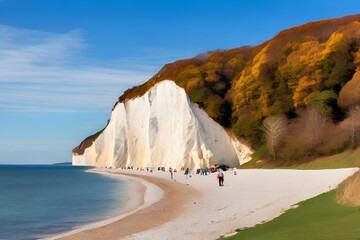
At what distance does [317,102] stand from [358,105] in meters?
5.85

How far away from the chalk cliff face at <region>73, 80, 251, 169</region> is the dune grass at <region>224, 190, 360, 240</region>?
170 ft

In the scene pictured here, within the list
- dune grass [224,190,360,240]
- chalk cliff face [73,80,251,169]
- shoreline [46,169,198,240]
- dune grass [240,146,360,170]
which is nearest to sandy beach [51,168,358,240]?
shoreline [46,169,198,240]

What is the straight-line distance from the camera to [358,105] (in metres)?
52.8

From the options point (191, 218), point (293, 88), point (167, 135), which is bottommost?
point (191, 218)

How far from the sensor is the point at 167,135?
78312 mm

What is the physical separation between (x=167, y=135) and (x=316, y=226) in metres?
66.6

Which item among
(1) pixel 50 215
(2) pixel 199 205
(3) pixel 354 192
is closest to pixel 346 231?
(3) pixel 354 192

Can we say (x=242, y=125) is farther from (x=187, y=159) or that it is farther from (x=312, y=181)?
(x=312, y=181)

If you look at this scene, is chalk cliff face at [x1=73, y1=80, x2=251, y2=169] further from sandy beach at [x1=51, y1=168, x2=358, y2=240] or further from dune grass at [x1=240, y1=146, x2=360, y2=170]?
sandy beach at [x1=51, y1=168, x2=358, y2=240]

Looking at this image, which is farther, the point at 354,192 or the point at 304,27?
the point at 304,27

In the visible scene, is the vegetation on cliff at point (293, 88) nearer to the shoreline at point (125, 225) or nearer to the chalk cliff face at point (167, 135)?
the chalk cliff face at point (167, 135)

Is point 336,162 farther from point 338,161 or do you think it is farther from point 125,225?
point 125,225

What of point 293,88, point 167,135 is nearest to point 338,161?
point 293,88

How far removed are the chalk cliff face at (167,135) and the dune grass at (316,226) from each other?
51.9 metres
